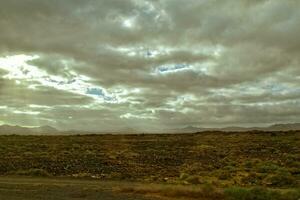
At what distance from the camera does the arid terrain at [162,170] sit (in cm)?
2805

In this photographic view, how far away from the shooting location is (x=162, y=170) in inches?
1725

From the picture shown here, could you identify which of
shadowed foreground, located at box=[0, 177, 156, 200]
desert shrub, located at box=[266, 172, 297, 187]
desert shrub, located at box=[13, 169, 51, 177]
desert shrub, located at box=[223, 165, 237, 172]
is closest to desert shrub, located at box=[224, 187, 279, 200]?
shadowed foreground, located at box=[0, 177, 156, 200]

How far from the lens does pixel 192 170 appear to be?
4297 centimetres

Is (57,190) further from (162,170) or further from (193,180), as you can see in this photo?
(162,170)

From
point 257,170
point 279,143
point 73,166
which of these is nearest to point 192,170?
point 257,170

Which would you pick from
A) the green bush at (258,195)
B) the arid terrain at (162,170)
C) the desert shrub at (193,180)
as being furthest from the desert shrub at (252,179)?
the green bush at (258,195)

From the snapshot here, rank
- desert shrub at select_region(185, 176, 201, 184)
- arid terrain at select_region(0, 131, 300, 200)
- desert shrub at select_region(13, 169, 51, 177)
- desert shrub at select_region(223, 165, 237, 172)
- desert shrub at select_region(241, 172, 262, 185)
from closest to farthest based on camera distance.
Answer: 1. arid terrain at select_region(0, 131, 300, 200)
2. desert shrub at select_region(185, 176, 201, 184)
3. desert shrub at select_region(241, 172, 262, 185)
4. desert shrub at select_region(13, 169, 51, 177)
5. desert shrub at select_region(223, 165, 237, 172)

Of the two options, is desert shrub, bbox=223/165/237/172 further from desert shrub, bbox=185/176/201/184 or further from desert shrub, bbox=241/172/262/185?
desert shrub, bbox=185/176/201/184

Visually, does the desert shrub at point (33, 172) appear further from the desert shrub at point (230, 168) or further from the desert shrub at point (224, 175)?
the desert shrub at point (230, 168)

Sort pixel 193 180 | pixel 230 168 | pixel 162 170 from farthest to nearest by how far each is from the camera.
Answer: pixel 162 170
pixel 230 168
pixel 193 180

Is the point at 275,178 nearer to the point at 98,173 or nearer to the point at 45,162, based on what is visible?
the point at 98,173

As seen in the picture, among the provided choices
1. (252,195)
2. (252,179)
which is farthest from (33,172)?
(252,195)

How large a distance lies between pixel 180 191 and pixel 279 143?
142 ft

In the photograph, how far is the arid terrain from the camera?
92.0 feet
